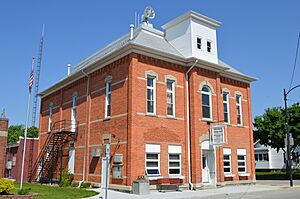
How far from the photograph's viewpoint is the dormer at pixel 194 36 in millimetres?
24500

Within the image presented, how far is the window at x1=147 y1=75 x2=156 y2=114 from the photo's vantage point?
845 inches

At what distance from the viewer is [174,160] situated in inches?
854

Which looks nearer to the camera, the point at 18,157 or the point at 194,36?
the point at 194,36

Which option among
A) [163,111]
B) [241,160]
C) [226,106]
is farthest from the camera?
[226,106]

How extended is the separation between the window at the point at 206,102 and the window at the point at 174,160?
142 inches

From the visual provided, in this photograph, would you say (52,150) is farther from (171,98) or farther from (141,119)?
(171,98)

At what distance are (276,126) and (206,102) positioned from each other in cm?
1789

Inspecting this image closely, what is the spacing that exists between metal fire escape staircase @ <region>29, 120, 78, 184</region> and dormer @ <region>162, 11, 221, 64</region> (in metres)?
11.1

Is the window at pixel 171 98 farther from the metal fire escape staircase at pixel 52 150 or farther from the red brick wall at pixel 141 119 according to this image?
the metal fire escape staircase at pixel 52 150

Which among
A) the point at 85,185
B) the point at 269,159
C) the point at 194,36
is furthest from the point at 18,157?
the point at 269,159

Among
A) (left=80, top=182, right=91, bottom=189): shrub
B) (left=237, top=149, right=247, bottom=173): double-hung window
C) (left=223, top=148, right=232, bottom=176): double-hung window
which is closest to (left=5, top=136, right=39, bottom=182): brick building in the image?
(left=80, top=182, right=91, bottom=189): shrub

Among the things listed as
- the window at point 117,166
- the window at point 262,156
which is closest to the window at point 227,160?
the window at point 117,166

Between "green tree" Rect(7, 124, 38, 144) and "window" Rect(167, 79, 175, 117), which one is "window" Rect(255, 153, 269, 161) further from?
"green tree" Rect(7, 124, 38, 144)

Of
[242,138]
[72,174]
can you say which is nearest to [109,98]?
[72,174]
